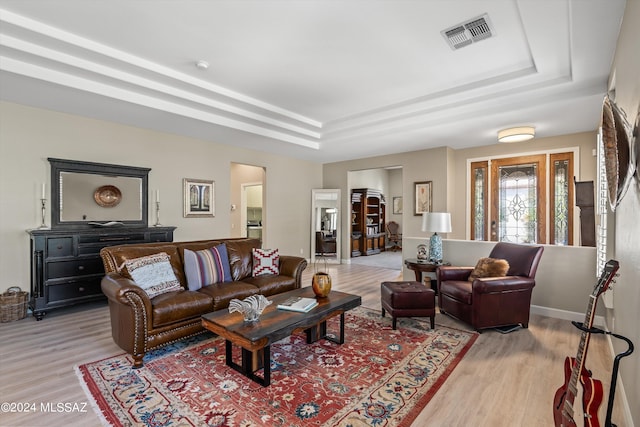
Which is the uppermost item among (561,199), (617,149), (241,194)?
(241,194)

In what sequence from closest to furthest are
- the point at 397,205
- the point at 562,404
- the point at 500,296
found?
the point at 562,404
the point at 500,296
the point at 397,205

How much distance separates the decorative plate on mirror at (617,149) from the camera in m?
1.68

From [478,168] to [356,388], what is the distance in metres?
5.41

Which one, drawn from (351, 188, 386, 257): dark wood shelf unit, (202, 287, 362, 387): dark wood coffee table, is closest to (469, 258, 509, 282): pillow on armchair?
(202, 287, 362, 387): dark wood coffee table

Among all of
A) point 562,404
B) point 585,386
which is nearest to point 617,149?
point 585,386

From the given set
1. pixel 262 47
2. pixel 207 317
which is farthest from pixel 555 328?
pixel 262 47

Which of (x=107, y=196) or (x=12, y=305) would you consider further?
(x=107, y=196)

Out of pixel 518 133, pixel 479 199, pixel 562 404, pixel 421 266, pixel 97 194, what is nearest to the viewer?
pixel 562 404

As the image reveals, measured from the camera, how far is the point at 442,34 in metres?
2.88

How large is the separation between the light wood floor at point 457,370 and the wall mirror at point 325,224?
4435 millimetres

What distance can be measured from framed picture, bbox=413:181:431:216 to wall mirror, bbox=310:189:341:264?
7.02 ft

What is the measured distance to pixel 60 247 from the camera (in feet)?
12.6

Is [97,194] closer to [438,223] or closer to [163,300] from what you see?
[163,300]

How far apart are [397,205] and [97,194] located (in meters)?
9.25
